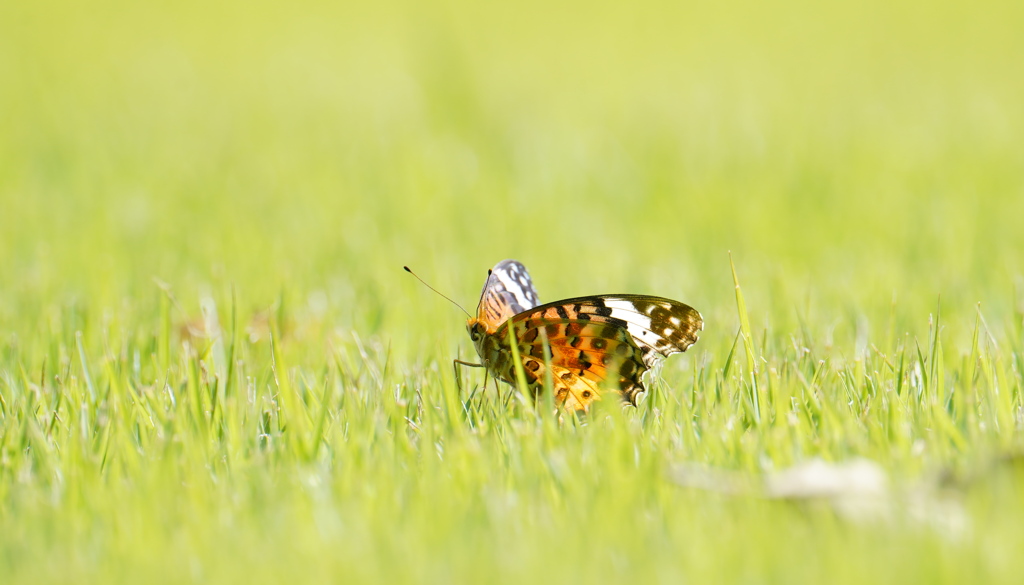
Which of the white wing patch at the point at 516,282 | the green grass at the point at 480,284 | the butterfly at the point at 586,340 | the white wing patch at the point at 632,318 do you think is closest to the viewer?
the green grass at the point at 480,284

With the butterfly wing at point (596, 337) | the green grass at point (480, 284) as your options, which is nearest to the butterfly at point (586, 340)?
the butterfly wing at point (596, 337)

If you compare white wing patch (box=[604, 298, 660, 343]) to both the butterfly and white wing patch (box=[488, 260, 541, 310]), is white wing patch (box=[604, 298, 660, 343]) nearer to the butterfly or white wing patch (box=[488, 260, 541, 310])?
the butterfly

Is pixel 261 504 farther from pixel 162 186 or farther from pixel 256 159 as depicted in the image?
pixel 256 159

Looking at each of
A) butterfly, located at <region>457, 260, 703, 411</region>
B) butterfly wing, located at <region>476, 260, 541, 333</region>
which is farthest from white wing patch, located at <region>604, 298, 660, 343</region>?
butterfly wing, located at <region>476, 260, 541, 333</region>

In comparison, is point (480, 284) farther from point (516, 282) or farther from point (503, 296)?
point (503, 296)

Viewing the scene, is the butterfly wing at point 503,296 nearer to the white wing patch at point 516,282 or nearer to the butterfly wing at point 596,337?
the white wing patch at point 516,282

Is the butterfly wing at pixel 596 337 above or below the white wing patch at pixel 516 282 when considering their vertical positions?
below

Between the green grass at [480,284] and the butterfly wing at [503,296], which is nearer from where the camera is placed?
the green grass at [480,284]

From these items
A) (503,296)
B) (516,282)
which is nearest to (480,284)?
(516,282)
